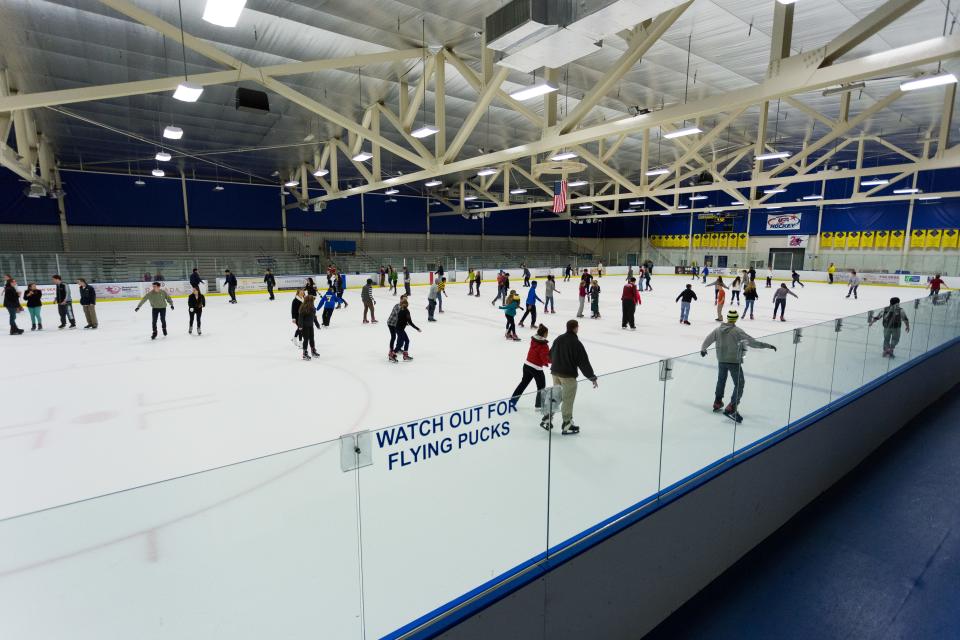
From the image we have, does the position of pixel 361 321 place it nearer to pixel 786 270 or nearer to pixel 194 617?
pixel 194 617

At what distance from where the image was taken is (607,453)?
3666mm

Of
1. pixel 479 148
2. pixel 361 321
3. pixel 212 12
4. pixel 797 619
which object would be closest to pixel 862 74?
pixel 797 619

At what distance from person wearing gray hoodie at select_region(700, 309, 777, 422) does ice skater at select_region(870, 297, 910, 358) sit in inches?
116

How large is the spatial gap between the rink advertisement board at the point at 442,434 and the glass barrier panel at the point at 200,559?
0.84 ft

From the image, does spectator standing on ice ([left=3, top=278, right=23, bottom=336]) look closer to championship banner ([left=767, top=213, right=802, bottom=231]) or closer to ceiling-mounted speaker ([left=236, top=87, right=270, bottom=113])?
ceiling-mounted speaker ([left=236, top=87, right=270, bottom=113])

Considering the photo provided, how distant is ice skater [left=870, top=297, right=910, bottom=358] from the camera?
7.11 meters

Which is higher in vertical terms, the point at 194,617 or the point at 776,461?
the point at 194,617

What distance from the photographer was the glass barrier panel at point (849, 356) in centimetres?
607

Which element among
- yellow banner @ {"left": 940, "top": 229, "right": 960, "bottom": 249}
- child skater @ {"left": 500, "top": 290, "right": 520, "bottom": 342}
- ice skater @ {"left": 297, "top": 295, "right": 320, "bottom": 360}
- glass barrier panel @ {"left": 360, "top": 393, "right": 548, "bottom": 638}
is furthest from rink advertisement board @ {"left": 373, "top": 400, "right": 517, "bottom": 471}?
yellow banner @ {"left": 940, "top": 229, "right": 960, "bottom": 249}

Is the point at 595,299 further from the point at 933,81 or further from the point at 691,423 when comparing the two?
the point at 691,423

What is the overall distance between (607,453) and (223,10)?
6.10 meters

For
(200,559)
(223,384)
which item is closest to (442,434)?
(200,559)

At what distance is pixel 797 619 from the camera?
12.8ft

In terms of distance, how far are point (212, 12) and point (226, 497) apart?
5658mm
